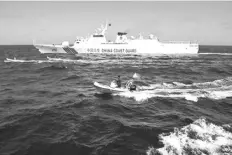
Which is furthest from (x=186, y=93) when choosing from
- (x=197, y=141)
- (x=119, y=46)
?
(x=119, y=46)

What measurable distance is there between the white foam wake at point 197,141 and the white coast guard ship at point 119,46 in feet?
197

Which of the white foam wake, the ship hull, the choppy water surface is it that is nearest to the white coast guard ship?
the ship hull

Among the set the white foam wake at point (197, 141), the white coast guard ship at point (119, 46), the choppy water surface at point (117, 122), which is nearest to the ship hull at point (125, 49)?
the white coast guard ship at point (119, 46)

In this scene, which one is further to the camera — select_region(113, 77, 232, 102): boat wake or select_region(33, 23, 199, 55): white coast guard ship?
select_region(33, 23, 199, 55): white coast guard ship

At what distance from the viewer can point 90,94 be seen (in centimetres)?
1839

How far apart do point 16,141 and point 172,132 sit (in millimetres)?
9019

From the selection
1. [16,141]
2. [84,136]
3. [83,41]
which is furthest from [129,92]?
[83,41]

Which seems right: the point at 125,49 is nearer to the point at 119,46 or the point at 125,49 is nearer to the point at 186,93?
the point at 119,46

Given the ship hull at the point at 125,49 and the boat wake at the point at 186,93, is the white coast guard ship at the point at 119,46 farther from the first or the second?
the boat wake at the point at 186,93

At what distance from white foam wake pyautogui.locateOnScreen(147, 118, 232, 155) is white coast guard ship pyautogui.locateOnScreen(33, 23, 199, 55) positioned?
59914 mm

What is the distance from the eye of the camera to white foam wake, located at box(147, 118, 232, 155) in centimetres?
834

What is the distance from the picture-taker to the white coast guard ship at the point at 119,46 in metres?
67.1

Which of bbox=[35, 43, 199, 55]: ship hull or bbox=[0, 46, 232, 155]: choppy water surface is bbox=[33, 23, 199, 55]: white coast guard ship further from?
bbox=[0, 46, 232, 155]: choppy water surface

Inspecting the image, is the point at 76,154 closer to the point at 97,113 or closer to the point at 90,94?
the point at 97,113
